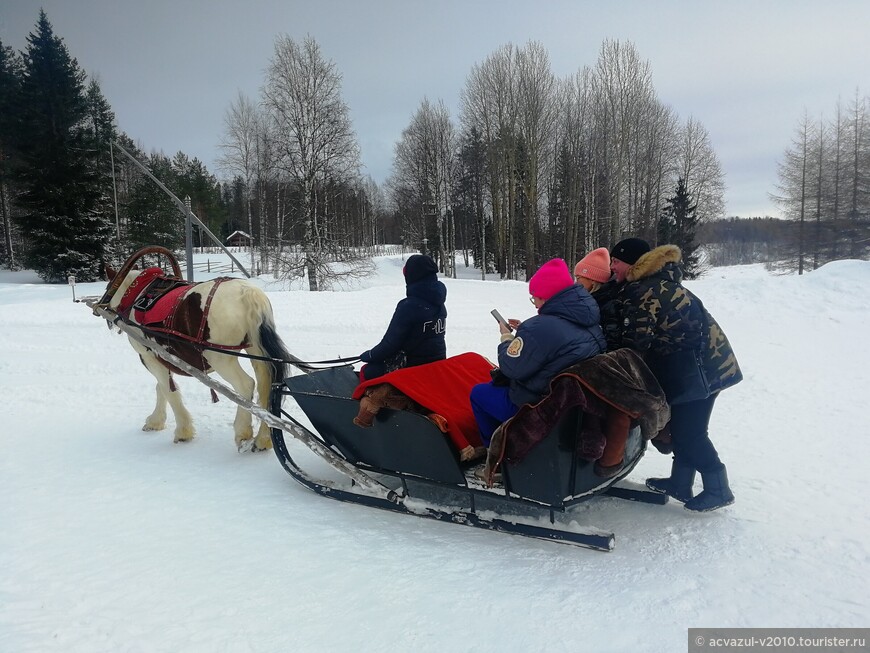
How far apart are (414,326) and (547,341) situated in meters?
1.27

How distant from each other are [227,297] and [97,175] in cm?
2584

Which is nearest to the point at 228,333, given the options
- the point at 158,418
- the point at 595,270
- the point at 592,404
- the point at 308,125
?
the point at 158,418

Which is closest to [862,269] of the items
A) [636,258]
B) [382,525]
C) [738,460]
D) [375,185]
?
[738,460]

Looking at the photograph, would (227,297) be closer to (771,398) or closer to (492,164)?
(771,398)

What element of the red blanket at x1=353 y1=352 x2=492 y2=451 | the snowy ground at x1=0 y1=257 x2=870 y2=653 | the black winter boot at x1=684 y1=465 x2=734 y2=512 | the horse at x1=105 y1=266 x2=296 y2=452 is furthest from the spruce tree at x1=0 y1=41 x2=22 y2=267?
the black winter boot at x1=684 y1=465 x2=734 y2=512

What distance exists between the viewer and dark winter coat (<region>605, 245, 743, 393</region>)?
2996 millimetres

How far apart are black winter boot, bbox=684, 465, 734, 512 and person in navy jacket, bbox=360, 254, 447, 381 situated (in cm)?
200

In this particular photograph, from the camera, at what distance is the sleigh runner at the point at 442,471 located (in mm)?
2730

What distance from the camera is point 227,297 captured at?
4641 mm

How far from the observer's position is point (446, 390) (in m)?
3.31

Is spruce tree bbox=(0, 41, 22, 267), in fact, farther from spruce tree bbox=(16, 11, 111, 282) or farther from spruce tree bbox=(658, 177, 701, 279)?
spruce tree bbox=(658, 177, 701, 279)

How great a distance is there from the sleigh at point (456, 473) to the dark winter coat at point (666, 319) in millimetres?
543

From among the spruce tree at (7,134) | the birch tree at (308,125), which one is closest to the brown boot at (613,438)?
the birch tree at (308,125)

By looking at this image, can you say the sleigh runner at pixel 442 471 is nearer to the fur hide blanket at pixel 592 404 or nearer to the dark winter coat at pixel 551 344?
the fur hide blanket at pixel 592 404
